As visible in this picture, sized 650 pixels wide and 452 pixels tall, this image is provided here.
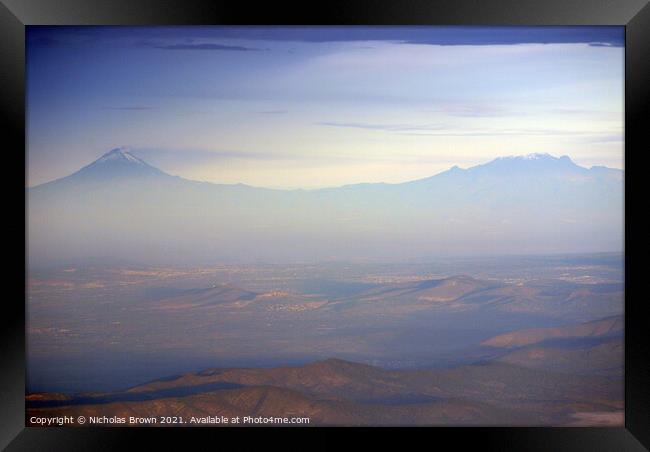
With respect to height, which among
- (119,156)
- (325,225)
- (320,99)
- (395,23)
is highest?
(395,23)

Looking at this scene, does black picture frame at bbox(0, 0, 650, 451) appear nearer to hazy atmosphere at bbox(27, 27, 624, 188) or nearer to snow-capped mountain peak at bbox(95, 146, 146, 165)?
hazy atmosphere at bbox(27, 27, 624, 188)

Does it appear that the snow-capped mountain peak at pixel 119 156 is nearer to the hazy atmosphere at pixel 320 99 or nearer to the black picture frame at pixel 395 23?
the hazy atmosphere at pixel 320 99

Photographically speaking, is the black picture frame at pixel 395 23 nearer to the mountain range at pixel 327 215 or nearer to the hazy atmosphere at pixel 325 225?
the hazy atmosphere at pixel 325 225

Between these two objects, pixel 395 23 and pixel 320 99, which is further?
pixel 320 99

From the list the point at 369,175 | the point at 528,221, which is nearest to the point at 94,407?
the point at 369,175

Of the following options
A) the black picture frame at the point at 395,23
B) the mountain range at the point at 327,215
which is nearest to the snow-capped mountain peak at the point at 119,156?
the mountain range at the point at 327,215

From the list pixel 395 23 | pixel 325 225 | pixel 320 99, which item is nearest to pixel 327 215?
pixel 325 225

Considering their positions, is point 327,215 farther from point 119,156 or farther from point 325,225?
point 119,156

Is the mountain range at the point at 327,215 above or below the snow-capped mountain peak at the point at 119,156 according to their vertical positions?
below

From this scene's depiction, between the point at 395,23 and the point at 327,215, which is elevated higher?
the point at 395,23
